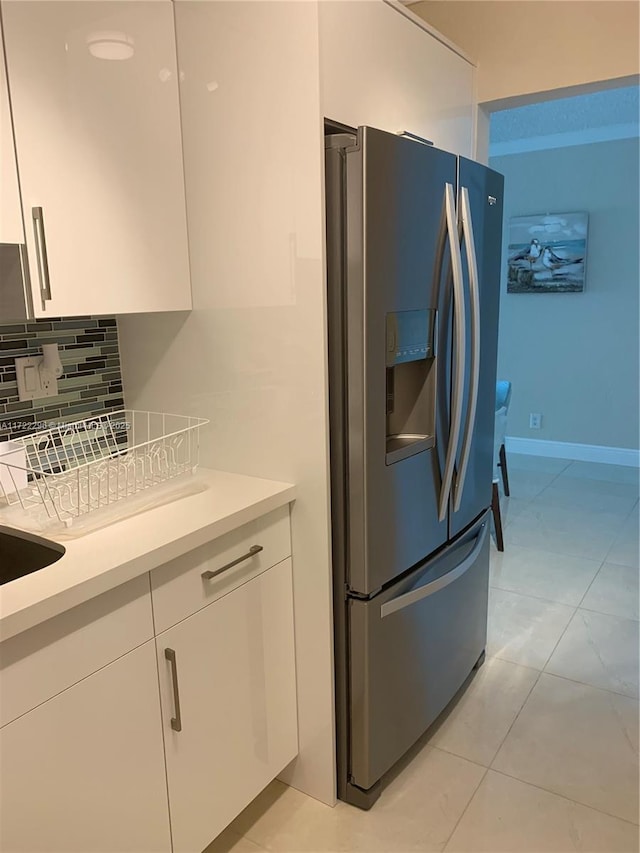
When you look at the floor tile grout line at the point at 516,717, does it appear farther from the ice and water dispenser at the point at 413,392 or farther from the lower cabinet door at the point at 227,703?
the ice and water dispenser at the point at 413,392

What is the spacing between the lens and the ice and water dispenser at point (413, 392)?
66.2 inches

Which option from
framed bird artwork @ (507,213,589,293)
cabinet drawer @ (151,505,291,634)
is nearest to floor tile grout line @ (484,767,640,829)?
cabinet drawer @ (151,505,291,634)

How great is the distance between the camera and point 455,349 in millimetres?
1819

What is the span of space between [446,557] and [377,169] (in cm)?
113

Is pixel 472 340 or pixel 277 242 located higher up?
pixel 277 242

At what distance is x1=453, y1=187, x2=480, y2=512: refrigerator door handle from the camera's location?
1789mm

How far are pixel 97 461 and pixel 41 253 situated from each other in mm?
464

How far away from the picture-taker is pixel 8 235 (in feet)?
4.38

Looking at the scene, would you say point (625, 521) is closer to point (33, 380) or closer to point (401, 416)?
point (401, 416)

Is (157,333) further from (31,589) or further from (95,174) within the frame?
(31,589)

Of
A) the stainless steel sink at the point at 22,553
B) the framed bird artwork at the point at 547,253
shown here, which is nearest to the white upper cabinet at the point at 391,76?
the stainless steel sink at the point at 22,553

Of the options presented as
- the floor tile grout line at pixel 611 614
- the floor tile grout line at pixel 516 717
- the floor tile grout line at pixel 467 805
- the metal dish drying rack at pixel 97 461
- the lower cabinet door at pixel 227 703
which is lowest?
the floor tile grout line at pixel 467 805

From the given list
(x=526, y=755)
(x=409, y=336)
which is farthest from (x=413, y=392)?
(x=526, y=755)

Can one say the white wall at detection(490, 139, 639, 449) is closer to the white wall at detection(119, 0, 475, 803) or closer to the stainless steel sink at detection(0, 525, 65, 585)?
the white wall at detection(119, 0, 475, 803)
